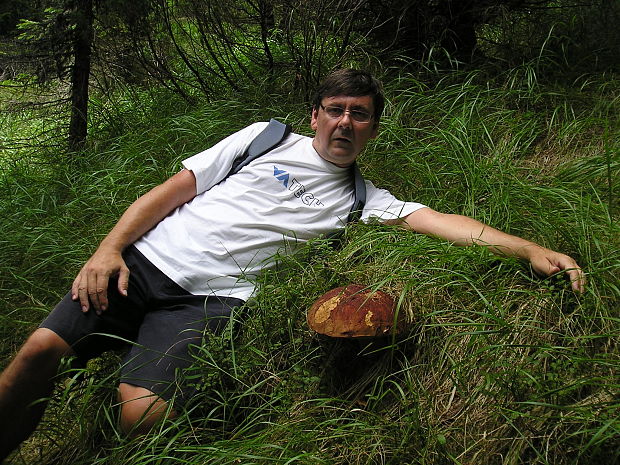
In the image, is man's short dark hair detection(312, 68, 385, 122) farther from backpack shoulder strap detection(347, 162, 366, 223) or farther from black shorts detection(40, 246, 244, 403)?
black shorts detection(40, 246, 244, 403)

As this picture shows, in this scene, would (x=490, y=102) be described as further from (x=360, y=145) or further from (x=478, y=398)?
(x=478, y=398)

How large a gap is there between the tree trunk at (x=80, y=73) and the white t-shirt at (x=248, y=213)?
105 inches

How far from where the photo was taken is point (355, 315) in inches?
76.8

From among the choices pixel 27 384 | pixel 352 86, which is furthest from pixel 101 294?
pixel 352 86

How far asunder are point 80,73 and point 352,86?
10.5 feet

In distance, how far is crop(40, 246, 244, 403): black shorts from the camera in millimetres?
2154

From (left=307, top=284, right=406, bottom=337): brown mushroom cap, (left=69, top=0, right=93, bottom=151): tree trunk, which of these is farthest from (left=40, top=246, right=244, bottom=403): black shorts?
(left=69, top=0, right=93, bottom=151): tree trunk

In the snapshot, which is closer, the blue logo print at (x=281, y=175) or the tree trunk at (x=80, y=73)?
the blue logo print at (x=281, y=175)

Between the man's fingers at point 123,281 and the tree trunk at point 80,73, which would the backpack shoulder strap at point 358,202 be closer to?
the man's fingers at point 123,281

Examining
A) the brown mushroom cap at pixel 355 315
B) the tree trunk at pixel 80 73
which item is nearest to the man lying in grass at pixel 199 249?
the brown mushroom cap at pixel 355 315

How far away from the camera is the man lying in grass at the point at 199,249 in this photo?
2.15m

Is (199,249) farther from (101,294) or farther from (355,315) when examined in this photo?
(355,315)

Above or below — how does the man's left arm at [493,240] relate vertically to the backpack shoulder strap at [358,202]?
below

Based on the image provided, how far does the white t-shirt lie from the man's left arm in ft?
0.35
